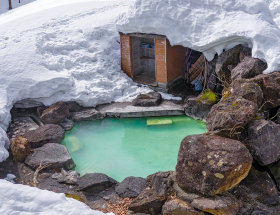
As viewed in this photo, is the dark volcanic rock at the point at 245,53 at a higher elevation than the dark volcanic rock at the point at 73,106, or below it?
higher

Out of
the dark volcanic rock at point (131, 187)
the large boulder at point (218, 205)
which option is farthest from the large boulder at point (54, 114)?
the large boulder at point (218, 205)

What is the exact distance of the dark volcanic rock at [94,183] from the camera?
25.3 ft

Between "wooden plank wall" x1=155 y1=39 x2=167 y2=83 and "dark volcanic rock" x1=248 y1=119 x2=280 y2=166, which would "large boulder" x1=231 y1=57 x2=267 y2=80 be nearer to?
"dark volcanic rock" x1=248 y1=119 x2=280 y2=166

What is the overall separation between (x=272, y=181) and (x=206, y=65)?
682 cm

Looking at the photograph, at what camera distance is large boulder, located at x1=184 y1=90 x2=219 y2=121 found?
11.4 m

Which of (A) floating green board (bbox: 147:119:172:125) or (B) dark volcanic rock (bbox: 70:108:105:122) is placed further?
(B) dark volcanic rock (bbox: 70:108:105:122)

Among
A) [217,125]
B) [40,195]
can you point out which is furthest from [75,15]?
[40,195]

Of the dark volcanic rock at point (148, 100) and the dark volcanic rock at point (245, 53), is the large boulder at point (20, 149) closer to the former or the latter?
the dark volcanic rock at point (148, 100)

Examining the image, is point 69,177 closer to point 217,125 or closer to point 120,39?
point 217,125

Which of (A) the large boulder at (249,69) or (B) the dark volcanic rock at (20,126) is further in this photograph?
(B) the dark volcanic rock at (20,126)

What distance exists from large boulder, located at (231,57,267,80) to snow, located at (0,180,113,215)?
693 centimetres

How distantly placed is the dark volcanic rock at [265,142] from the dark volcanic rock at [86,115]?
6.68 metres

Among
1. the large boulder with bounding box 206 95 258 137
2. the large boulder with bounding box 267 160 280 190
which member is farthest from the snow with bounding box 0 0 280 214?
the large boulder with bounding box 267 160 280 190

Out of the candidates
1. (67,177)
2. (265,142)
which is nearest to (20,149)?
(67,177)
